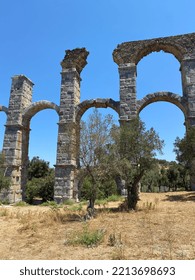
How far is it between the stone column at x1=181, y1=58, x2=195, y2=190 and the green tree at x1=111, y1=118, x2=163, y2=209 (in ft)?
22.8

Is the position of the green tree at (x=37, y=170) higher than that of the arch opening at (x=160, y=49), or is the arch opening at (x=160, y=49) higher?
the arch opening at (x=160, y=49)

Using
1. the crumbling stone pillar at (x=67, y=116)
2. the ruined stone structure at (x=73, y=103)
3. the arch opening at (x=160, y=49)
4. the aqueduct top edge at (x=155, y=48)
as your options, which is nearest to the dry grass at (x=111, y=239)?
the crumbling stone pillar at (x=67, y=116)

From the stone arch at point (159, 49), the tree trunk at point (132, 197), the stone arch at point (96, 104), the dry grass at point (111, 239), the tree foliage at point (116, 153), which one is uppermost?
the stone arch at point (159, 49)

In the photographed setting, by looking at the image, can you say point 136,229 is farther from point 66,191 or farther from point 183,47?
point 183,47

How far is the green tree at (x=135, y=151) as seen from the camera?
1064cm

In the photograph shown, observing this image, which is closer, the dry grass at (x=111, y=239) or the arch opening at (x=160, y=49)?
the dry grass at (x=111, y=239)

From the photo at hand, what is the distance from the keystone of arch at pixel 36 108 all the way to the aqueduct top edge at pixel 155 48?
248 inches

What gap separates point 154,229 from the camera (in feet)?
22.4

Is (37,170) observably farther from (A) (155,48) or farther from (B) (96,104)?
(A) (155,48)

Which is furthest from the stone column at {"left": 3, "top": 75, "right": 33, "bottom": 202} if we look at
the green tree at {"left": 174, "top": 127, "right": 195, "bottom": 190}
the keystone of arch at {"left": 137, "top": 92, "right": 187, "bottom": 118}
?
the green tree at {"left": 174, "top": 127, "right": 195, "bottom": 190}

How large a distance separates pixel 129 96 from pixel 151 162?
847 cm

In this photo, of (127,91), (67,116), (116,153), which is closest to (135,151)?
(116,153)

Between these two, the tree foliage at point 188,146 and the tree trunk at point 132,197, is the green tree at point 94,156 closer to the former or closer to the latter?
the tree trunk at point 132,197
